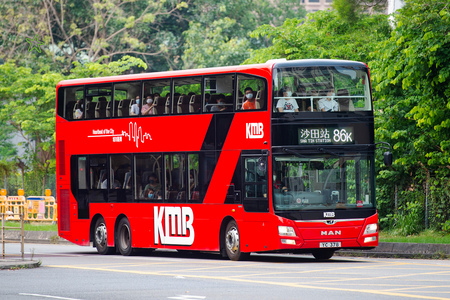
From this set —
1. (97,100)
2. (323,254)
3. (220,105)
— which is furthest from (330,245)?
(97,100)

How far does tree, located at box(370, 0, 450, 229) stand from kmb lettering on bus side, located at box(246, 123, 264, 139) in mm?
4905

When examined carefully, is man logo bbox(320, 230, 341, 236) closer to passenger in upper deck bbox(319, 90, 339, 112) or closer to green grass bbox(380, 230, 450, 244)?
passenger in upper deck bbox(319, 90, 339, 112)

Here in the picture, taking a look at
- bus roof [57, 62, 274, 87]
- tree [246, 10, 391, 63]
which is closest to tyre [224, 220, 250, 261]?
bus roof [57, 62, 274, 87]

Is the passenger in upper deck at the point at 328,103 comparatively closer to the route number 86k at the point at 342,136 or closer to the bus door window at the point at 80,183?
the route number 86k at the point at 342,136

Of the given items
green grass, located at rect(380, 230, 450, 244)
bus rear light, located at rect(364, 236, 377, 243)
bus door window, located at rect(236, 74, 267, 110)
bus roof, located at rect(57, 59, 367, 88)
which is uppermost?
bus roof, located at rect(57, 59, 367, 88)

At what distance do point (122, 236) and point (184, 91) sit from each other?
4461 mm

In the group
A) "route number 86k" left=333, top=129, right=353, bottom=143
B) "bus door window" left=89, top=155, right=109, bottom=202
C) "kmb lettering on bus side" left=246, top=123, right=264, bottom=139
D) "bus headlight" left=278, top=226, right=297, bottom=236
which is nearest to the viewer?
"bus headlight" left=278, top=226, right=297, bottom=236

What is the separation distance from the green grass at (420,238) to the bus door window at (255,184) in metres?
5.42

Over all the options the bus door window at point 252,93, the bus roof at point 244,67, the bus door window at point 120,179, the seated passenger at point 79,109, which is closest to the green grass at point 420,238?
the bus roof at point 244,67

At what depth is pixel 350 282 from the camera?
1384 cm

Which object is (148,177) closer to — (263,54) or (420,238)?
(420,238)

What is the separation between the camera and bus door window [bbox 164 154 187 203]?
69.2 feet

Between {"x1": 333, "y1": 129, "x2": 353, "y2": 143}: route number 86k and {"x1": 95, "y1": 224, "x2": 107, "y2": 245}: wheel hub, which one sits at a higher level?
{"x1": 333, "y1": 129, "x2": 353, "y2": 143}: route number 86k

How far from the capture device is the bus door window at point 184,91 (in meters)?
20.6
